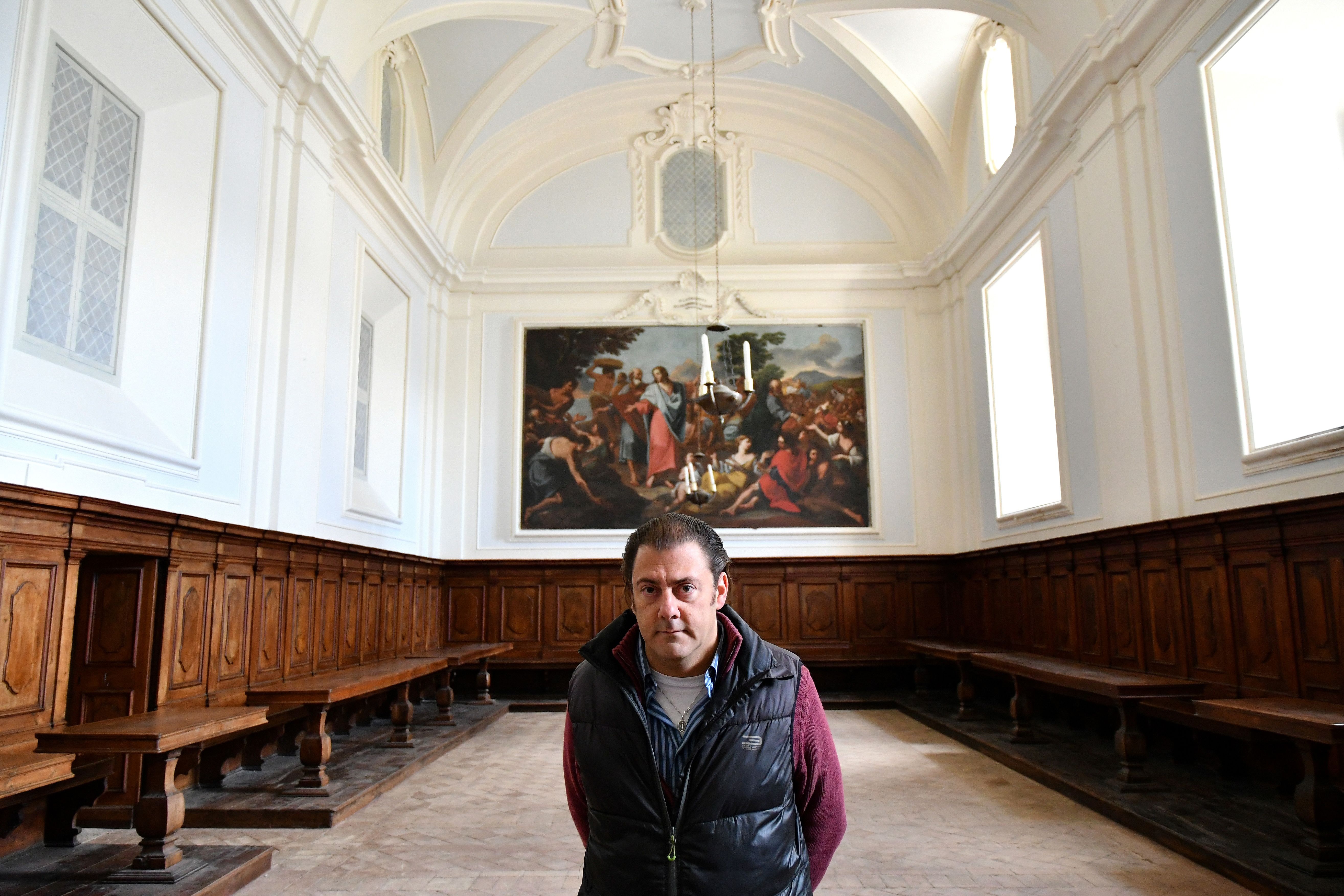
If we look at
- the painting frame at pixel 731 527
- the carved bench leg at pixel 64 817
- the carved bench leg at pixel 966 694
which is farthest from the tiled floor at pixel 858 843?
the painting frame at pixel 731 527

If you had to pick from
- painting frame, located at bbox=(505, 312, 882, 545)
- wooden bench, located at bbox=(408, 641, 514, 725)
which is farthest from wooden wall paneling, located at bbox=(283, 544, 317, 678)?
painting frame, located at bbox=(505, 312, 882, 545)

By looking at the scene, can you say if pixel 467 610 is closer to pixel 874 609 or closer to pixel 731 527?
pixel 731 527

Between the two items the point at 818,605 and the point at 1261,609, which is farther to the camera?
the point at 818,605

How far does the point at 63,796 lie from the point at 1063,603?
25.9ft

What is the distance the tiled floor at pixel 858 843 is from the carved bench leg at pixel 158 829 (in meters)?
0.34

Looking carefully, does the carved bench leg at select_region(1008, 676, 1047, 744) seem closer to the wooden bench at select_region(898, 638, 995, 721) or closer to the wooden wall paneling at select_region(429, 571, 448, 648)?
the wooden bench at select_region(898, 638, 995, 721)

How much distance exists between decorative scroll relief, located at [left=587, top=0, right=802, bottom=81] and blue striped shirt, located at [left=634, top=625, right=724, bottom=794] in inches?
401

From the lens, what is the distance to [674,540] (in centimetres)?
201

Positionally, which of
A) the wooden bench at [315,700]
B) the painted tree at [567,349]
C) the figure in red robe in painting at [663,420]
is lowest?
the wooden bench at [315,700]

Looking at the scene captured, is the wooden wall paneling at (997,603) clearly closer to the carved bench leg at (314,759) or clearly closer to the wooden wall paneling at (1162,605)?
the wooden wall paneling at (1162,605)

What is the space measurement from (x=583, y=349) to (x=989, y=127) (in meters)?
5.73

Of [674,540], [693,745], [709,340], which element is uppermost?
[709,340]

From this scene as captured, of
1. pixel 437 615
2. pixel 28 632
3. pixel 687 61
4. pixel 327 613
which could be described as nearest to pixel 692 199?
pixel 687 61

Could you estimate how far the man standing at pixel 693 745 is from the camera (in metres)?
1.89
